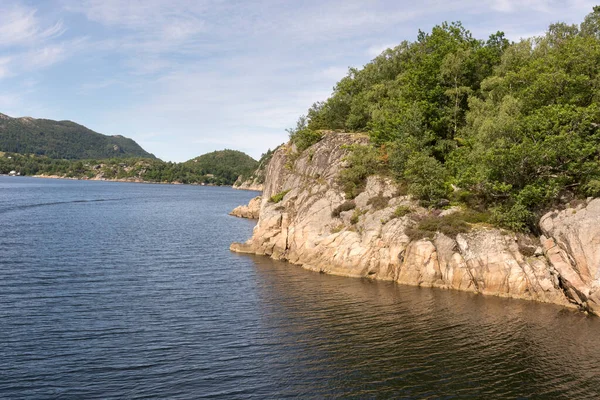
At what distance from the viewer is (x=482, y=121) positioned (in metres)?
52.0

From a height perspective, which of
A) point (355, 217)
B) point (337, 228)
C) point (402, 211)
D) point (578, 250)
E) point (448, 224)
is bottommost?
point (337, 228)

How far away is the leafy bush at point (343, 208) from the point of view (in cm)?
5606

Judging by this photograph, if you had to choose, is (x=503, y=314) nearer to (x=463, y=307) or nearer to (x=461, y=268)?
(x=463, y=307)

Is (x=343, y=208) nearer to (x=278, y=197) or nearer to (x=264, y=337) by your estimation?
(x=278, y=197)

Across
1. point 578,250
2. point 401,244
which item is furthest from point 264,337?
point 578,250

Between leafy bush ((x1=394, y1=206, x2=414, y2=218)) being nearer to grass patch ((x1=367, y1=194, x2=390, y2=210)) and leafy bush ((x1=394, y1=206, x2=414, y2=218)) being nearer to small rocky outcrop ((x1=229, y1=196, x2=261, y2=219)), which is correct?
grass patch ((x1=367, y1=194, x2=390, y2=210))

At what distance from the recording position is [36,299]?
3581 centimetres

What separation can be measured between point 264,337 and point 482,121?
3799 centimetres

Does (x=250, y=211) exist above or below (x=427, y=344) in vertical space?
above

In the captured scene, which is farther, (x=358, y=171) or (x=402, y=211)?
(x=358, y=171)

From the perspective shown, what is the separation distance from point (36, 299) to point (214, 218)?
75.2 metres

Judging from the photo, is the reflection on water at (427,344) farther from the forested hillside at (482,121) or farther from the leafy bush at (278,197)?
the leafy bush at (278,197)

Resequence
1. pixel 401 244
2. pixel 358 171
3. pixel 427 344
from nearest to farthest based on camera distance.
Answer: pixel 427 344 → pixel 401 244 → pixel 358 171

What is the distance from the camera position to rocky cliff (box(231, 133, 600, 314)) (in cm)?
3756
